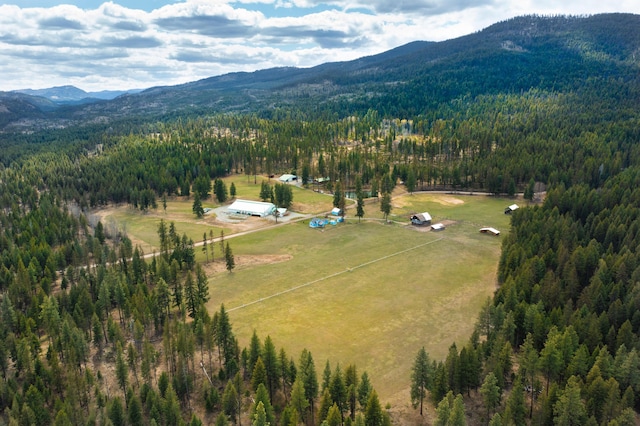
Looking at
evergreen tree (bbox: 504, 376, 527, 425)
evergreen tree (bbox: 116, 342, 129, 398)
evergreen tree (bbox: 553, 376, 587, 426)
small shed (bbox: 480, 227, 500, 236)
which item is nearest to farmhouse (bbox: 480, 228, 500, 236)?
small shed (bbox: 480, 227, 500, 236)

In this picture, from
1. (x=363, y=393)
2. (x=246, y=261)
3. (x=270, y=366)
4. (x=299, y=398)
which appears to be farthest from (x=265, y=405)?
(x=246, y=261)

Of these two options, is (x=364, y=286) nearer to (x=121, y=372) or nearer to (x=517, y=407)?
(x=517, y=407)

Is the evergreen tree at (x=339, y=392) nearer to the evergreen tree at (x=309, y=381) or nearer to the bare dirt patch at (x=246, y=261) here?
the evergreen tree at (x=309, y=381)

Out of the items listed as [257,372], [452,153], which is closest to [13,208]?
[257,372]

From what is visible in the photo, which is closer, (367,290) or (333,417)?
(333,417)

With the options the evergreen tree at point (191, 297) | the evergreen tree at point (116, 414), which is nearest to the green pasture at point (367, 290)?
the evergreen tree at point (191, 297)

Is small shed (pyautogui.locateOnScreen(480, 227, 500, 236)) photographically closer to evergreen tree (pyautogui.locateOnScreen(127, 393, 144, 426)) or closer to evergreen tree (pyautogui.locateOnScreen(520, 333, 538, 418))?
evergreen tree (pyautogui.locateOnScreen(520, 333, 538, 418))
